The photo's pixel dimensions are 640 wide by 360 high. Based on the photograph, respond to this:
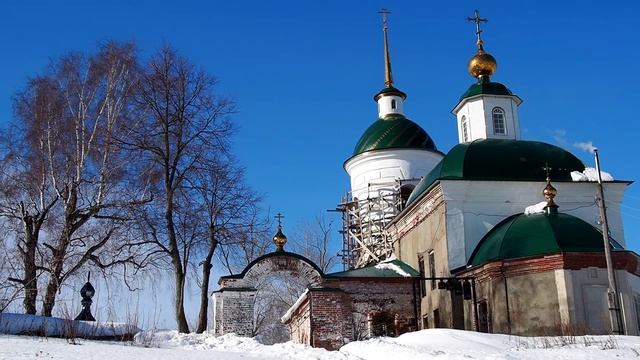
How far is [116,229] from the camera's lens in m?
19.6

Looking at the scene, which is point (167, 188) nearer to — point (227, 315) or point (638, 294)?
point (227, 315)

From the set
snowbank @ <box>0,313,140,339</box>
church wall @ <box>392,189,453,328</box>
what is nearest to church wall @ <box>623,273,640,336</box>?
church wall @ <box>392,189,453,328</box>

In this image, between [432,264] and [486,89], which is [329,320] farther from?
[486,89]

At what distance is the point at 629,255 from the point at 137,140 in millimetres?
12357

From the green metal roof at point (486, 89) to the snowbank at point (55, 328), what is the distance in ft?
51.9

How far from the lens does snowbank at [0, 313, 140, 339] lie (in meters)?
14.3

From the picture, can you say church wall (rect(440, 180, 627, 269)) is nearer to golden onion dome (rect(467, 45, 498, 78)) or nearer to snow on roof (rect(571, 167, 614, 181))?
snow on roof (rect(571, 167, 614, 181))

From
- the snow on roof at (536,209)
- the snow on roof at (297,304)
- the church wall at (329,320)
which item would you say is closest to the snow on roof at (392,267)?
the snow on roof at (297,304)

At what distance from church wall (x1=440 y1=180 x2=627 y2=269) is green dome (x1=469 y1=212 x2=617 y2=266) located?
0.98 meters

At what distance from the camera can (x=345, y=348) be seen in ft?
49.1

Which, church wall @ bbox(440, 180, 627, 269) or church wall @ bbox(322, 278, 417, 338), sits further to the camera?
church wall @ bbox(322, 278, 417, 338)

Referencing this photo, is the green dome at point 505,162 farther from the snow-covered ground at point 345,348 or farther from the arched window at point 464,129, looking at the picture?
the snow-covered ground at point 345,348

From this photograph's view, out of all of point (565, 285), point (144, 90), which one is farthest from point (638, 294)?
point (144, 90)

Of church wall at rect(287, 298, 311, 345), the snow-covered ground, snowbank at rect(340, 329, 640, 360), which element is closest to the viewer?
the snow-covered ground
